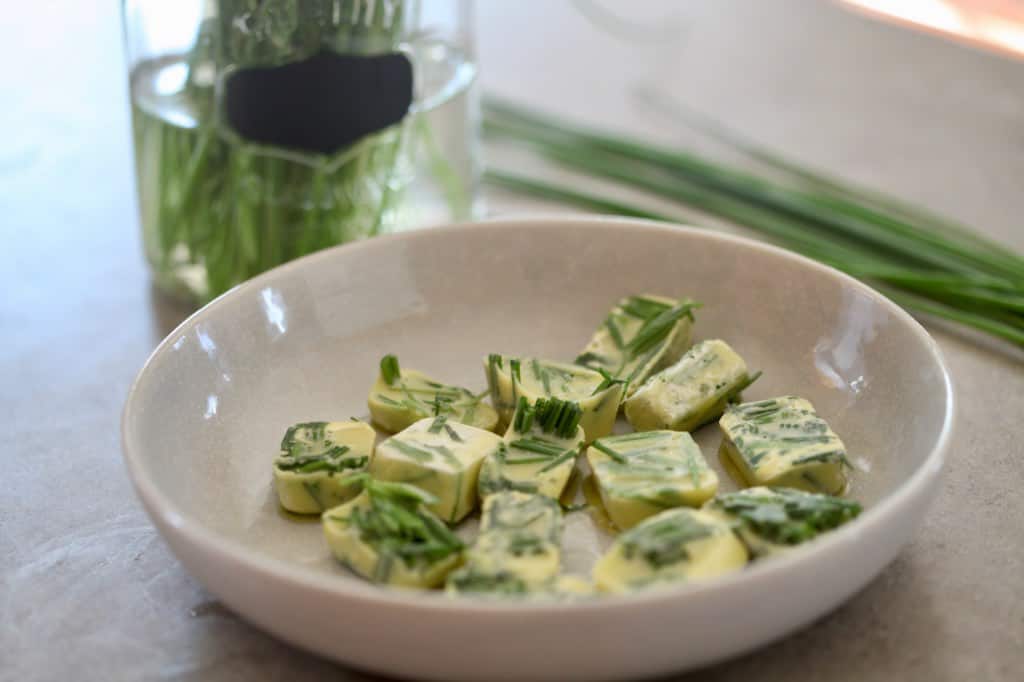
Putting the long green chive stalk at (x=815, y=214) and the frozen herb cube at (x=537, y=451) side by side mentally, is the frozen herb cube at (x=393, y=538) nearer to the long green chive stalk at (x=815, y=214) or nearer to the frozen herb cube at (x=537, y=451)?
the frozen herb cube at (x=537, y=451)

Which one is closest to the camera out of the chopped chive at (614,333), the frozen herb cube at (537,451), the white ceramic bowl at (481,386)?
the white ceramic bowl at (481,386)

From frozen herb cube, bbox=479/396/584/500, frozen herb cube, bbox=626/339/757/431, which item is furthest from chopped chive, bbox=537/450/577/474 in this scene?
frozen herb cube, bbox=626/339/757/431

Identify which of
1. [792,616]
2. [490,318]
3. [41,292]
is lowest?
[41,292]

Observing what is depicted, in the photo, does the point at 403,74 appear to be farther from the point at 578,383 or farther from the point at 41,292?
the point at 41,292

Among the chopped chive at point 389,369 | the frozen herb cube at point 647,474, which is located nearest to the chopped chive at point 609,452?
the frozen herb cube at point 647,474

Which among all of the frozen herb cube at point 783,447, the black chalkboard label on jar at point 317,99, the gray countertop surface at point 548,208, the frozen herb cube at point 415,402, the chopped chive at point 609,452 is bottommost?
the gray countertop surface at point 548,208

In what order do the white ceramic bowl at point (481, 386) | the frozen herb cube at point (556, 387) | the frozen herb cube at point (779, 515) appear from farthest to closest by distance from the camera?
the frozen herb cube at point (556, 387)
the frozen herb cube at point (779, 515)
the white ceramic bowl at point (481, 386)

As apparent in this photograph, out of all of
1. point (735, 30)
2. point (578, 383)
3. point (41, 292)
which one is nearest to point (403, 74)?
point (578, 383)
